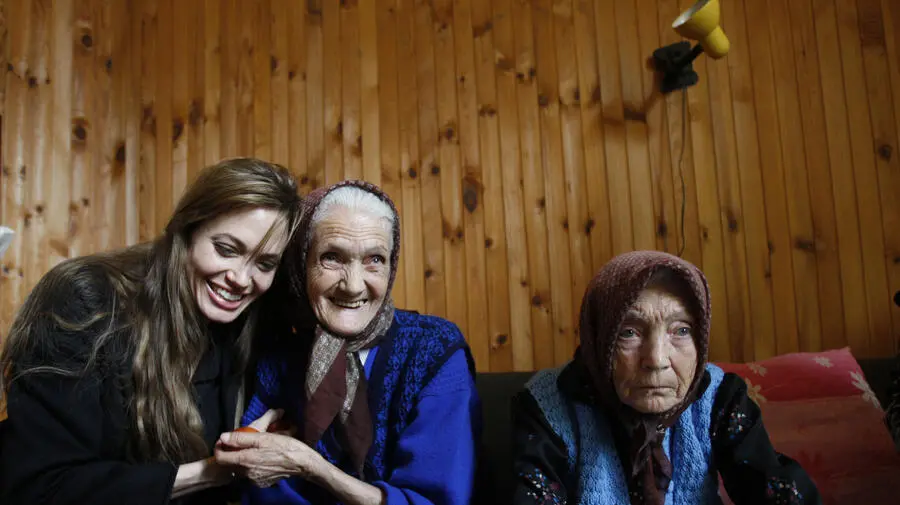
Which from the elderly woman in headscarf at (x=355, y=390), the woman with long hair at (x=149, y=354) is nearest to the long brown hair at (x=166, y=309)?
the woman with long hair at (x=149, y=354)

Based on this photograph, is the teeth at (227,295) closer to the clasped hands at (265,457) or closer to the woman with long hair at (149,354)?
the woman with long hair at (149,354)

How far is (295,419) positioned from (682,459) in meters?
0.88

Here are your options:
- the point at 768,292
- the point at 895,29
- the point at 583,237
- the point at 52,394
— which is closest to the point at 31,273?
the point at 52,394

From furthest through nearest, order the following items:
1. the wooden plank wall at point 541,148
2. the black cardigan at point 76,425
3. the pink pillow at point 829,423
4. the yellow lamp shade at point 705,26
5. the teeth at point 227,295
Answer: the wooden plank wall at point 541,148 < the yellow lamp shade at point 705,26 < the pink pillow at point 829,423 < the teeth at point 227,295 < the black cardigan at point 76,425

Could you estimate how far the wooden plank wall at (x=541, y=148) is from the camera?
→ 2.31 meters

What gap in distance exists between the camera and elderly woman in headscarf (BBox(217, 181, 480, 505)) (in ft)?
4.51

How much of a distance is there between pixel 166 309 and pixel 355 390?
0.49 m

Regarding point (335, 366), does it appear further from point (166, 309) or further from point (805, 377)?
point (805, 377)

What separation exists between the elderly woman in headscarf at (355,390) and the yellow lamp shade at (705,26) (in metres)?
1.18

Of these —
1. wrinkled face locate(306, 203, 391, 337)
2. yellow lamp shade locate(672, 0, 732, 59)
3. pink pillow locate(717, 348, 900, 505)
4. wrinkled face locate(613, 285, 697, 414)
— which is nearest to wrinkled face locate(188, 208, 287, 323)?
wrinkled face locate(306, 203, 391, 337)

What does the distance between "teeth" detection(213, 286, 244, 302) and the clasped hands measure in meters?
0.35


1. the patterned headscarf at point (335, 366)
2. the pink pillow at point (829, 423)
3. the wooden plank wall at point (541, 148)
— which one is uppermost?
the wooden plank wall at point (541, 148)

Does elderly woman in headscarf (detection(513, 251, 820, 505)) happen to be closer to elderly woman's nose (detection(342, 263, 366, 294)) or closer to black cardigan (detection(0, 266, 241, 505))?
elderly woman's nose (detection(342, 263, 366, 294))

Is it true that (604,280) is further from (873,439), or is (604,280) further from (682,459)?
→ (873,439)
